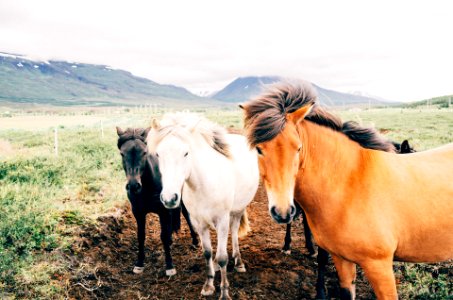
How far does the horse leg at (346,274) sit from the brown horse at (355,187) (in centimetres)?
41

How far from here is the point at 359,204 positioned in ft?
9.75

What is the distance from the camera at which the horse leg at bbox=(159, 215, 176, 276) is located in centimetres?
538

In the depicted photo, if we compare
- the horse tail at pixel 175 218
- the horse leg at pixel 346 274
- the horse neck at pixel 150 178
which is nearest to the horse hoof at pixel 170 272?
the horse tail at pixel 175 218

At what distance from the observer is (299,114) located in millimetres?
2844

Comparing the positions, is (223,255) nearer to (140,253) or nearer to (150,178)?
(140,253)

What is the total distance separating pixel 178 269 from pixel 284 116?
388 centimetres

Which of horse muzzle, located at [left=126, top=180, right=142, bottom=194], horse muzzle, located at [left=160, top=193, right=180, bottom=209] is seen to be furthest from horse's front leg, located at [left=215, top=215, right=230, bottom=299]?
horse muzzle, located at [left=126, top=180, right=142, bottom=194]

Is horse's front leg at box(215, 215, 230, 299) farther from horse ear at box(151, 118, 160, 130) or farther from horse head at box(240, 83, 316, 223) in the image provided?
horse head at box(240, 83, 316, 223)

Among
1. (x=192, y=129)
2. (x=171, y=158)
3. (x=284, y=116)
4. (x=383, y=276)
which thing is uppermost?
(x=284, y=116)

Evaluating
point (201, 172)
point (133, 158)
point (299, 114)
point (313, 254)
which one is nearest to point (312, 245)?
point (313, 254)

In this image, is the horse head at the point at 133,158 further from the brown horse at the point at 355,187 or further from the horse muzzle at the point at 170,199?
the brown horse at the point at 355,187

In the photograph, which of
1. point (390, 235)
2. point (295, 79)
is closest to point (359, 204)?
point (390, 235)

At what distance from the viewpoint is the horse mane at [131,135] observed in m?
5.45

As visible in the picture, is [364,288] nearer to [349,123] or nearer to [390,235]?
[390,235]
